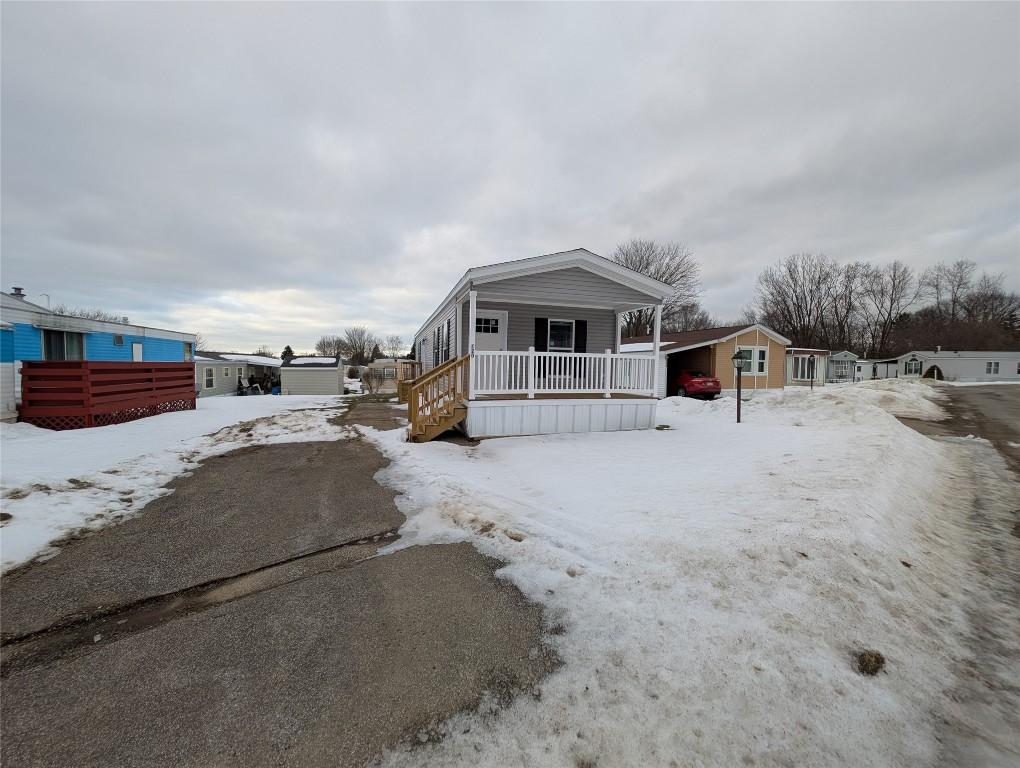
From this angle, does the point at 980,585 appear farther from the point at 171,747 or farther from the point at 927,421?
the point at 927,421

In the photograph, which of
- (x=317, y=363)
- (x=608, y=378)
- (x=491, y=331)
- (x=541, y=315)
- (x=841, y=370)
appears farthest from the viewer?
(x=841, y=370)

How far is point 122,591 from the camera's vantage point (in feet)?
9.62

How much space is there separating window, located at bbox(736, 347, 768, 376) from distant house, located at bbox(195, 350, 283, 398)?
29953 millimetres

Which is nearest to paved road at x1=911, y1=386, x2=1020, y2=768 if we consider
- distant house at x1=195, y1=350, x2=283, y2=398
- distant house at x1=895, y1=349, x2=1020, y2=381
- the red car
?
the red car

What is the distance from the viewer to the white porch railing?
8.59 meters

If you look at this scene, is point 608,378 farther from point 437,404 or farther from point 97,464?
point 97,464

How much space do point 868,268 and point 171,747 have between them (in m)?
63.6

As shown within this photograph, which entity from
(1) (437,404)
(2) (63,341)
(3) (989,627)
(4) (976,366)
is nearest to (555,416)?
(1) (437,404)

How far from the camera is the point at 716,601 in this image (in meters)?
2.69

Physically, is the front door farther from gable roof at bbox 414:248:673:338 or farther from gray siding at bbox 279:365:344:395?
gray siding at bbox 279:365:344:395

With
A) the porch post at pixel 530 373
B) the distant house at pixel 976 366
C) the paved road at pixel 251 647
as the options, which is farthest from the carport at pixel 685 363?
the distant house at pixel 976 366

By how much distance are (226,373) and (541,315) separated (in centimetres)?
2876

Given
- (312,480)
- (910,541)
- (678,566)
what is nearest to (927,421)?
(910,541)

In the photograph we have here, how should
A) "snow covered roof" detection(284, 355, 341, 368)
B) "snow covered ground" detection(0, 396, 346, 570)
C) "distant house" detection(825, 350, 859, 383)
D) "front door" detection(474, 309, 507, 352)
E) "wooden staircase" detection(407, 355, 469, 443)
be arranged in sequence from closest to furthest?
"snow covered ground" detection(0, 396, 346, 570) < "wooden staircase" detection(407, 355, 469, 443) < "front door" detection(474, 309, 507, 352) < "snow covered roof" detection(284, 355, 341, 368) < "distant house" detection(825, 350, 859, 383)
